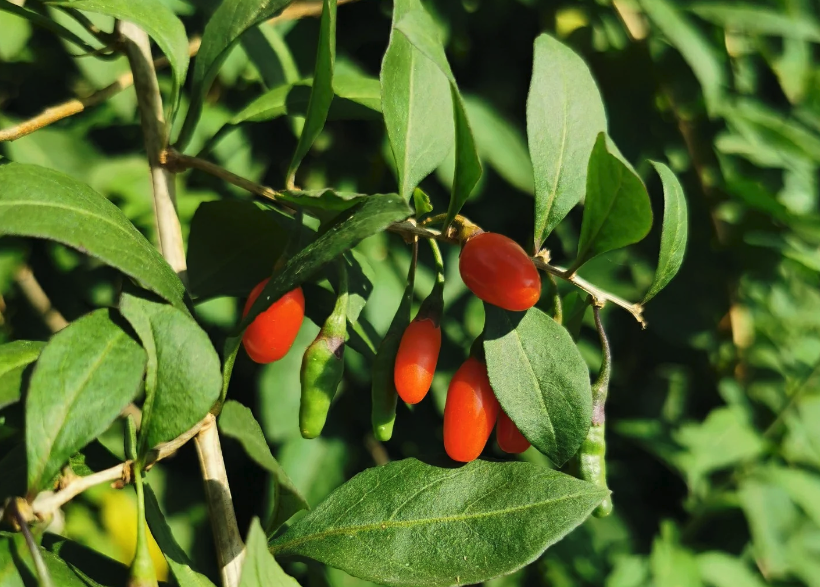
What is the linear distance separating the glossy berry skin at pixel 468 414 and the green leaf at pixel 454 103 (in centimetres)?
14

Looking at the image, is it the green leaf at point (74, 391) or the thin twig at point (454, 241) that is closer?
the green leaf at point (74, 391)

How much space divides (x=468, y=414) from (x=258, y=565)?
0.23 meters

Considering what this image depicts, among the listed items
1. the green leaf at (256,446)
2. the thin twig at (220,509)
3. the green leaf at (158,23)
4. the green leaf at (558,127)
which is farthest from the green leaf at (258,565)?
the green leaf at (158,23)

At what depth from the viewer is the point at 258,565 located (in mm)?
584

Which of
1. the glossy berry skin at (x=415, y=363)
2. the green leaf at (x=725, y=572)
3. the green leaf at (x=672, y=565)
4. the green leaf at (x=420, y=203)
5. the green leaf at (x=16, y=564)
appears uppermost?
the green leaf at (x=420, y=203)

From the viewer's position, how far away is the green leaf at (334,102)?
0.90m

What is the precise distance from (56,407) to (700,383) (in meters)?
1.30

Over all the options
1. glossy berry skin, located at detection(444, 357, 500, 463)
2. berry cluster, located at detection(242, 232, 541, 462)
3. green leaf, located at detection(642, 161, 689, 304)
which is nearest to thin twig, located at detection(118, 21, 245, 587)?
berry cluster, located at detection(242, 232, 541, 462)

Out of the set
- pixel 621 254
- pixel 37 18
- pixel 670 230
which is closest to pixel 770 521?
pixel 621 254

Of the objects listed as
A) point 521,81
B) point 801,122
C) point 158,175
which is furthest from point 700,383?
point 158,175

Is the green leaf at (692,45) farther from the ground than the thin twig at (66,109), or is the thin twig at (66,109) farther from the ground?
the thin twig at (66,109)

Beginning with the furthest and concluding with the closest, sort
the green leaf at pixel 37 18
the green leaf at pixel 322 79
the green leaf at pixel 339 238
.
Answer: the green leaf at pixel 37 18 → the green leaf at pixel 322 79 → the green leaf at pixel 339 238

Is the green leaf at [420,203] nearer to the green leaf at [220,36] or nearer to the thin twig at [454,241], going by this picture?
the thin twig at [454,241]

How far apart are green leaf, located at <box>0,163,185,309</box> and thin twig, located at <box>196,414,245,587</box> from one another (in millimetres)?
160
